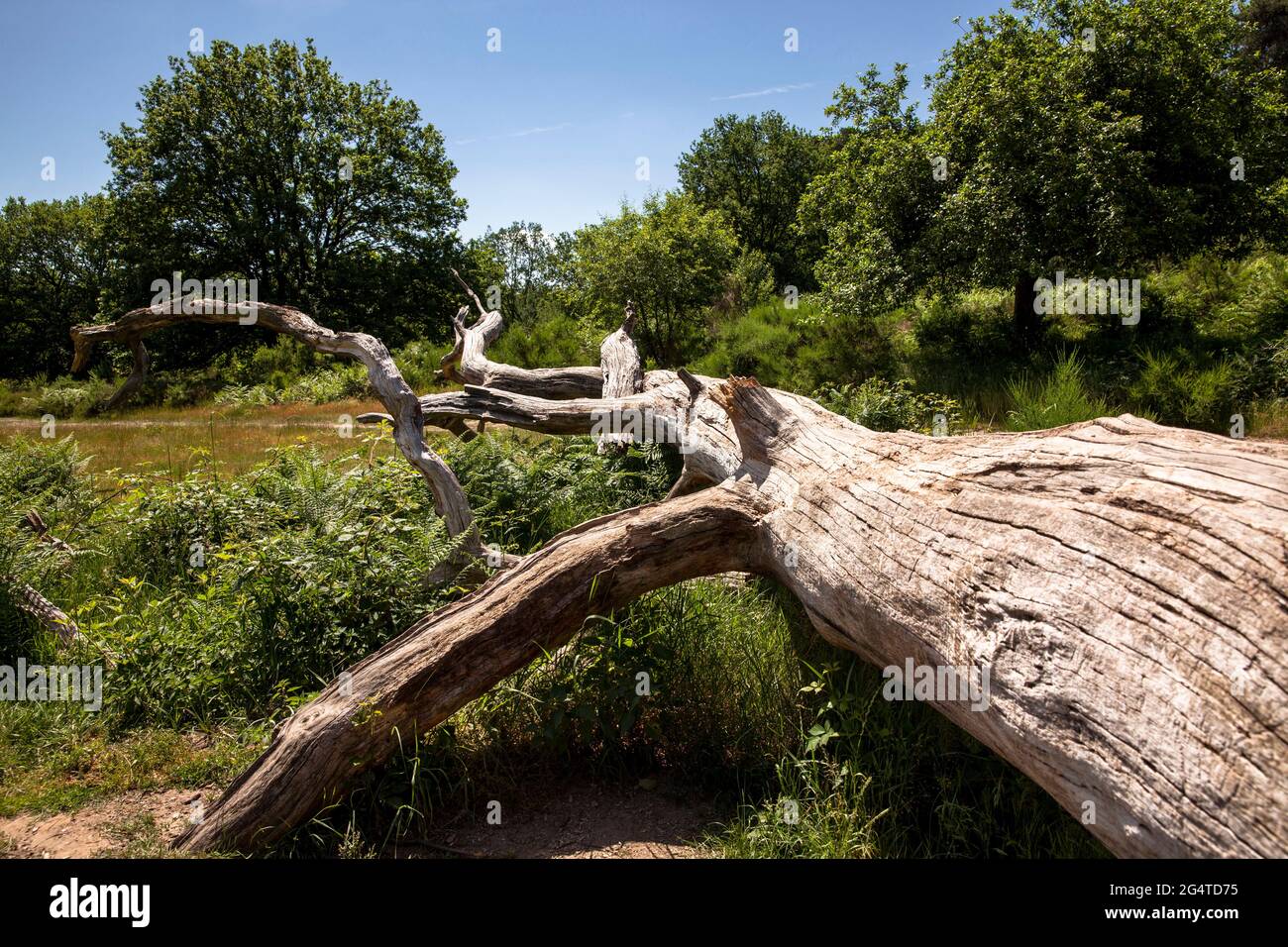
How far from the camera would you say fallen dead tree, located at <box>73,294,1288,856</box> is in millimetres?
2102

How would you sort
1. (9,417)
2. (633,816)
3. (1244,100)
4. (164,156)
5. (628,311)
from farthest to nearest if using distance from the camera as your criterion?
(164,156) → (9,417) → (1244,100) → (628,311) → (633,816)

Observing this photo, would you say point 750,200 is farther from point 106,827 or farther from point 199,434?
point 106,827

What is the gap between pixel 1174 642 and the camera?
225 cm

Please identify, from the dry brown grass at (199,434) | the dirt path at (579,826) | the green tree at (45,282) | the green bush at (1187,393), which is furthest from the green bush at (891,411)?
the green tree at (45,282)

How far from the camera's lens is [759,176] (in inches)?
1395

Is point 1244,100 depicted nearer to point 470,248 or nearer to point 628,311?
point 628,311

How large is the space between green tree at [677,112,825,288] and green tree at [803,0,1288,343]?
20867 mm

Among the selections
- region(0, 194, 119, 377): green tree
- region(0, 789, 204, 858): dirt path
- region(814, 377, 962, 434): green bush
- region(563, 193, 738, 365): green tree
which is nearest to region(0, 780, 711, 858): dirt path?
region(0, 789, 204, 858): dirt path

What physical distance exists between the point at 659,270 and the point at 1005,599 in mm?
16695

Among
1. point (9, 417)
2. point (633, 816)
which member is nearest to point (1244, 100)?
point (633, 816)

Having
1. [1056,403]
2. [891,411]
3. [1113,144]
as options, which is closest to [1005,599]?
[891,411]

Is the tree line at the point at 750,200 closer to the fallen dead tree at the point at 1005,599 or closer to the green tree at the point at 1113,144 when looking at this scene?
the green tree at the point at 1113,144
